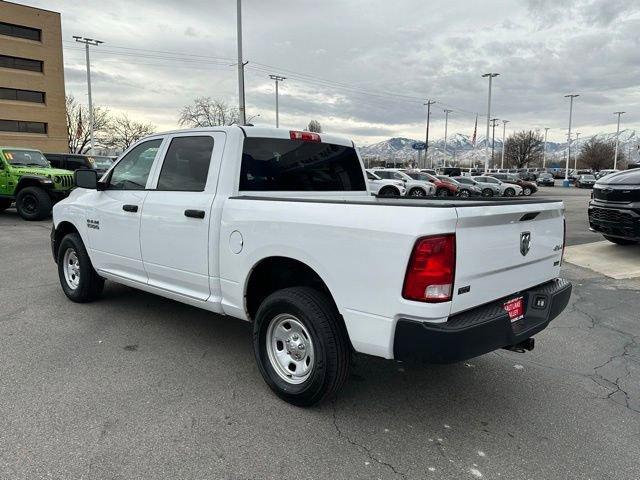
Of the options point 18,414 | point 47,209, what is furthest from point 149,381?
point 47,209

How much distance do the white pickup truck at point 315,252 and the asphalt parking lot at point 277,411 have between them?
0.45m

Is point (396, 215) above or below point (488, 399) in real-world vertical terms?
above

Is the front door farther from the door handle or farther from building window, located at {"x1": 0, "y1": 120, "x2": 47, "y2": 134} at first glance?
building window, located at {"x1": 0, "y1": 120, "x2": 47, "y2": 134}

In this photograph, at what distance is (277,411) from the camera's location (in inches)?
127

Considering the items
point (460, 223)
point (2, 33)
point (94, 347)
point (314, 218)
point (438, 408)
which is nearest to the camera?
point (460, 223)

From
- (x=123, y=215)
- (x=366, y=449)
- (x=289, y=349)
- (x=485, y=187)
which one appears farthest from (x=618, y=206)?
(x=485, y=187)

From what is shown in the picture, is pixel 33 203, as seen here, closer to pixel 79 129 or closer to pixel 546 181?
pixel 79 129

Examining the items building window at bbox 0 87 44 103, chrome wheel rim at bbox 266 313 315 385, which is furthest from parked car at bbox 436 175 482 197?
building window at bbox 0 87 44 103

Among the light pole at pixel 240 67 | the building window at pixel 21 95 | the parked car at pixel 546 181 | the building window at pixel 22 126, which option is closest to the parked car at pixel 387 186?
the light pole at pixel 240 67

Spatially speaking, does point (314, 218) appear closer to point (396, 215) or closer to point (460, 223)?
point (396, 215)

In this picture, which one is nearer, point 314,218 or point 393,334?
point 393,334

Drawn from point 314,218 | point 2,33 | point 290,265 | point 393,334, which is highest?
point 2,33

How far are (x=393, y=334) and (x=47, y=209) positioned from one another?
1342 centimetres

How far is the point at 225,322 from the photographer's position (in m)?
5.02
